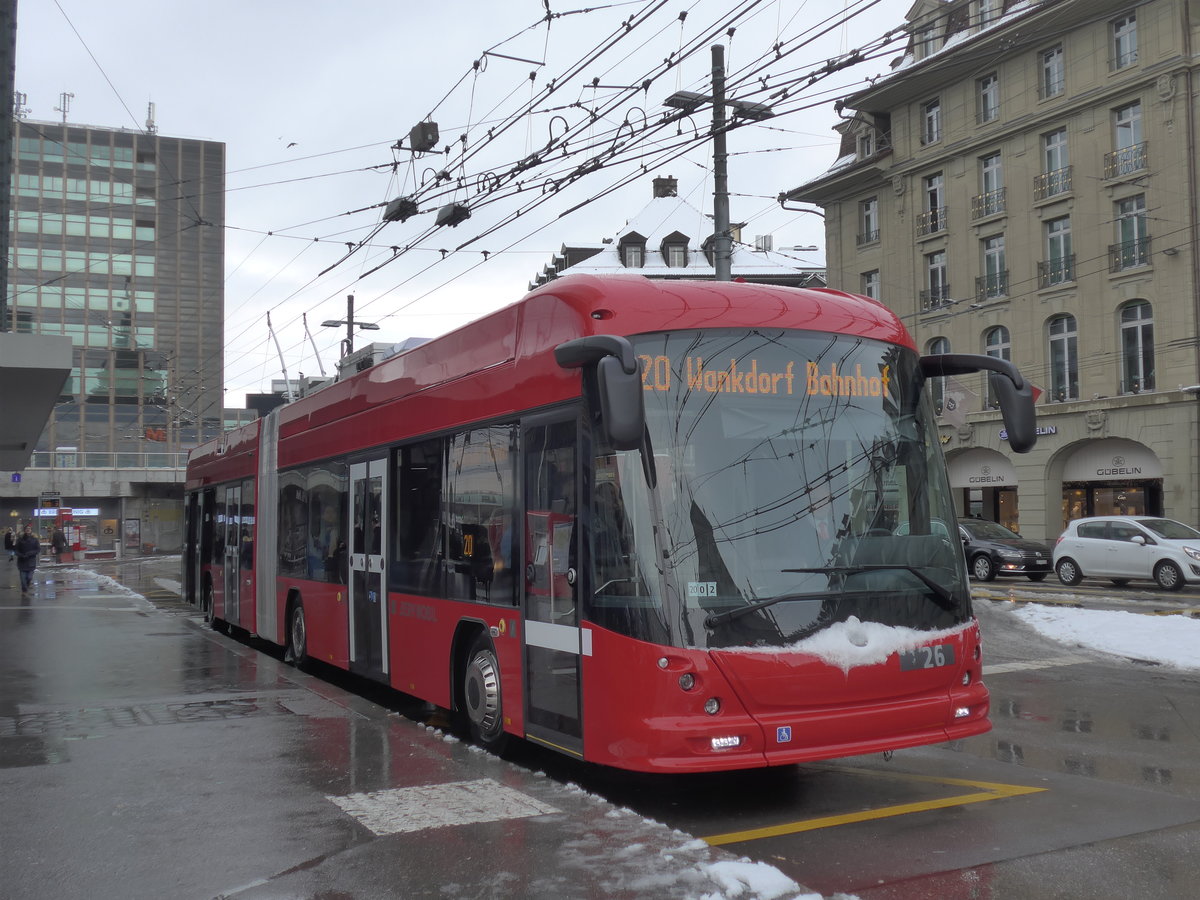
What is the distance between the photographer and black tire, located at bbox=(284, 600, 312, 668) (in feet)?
41.3

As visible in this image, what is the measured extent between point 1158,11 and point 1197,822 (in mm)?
31478

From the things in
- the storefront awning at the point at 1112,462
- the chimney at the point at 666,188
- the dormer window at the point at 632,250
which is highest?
the chimney at the point at 666,188

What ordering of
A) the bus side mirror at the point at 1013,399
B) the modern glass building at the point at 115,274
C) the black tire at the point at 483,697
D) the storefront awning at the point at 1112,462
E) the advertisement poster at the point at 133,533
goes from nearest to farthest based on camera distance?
the bus side mirror at the point at 1013,399
the black tire at the point at 483,697
the storefront awning at the point at 1112,462
the advertisement poster at the point at 133,533
the modern glass building at the point at 115,274

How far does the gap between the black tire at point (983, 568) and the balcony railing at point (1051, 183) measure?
13.2 m

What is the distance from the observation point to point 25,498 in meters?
63.7

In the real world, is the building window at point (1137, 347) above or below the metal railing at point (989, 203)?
below

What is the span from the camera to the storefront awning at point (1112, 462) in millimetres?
33938

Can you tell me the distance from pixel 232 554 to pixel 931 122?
31.4 meters

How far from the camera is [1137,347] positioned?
3388 centimetres

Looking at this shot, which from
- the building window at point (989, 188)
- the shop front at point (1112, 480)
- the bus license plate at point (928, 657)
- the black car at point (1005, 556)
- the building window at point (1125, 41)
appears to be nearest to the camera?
the bus license plate at point (928, 657)

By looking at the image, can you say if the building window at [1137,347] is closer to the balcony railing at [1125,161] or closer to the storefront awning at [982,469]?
the balcony railing at [1125,161]

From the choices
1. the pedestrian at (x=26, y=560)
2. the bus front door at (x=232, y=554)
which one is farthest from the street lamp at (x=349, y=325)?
the bus front door at (x=232, y=554)

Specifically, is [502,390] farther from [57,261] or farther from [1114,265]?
[57,261]

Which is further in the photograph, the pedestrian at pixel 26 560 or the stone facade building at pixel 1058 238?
the stone facade building at pixel 1058 238
